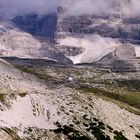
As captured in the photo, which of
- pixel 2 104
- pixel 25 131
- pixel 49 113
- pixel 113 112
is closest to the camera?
pixel 25 131

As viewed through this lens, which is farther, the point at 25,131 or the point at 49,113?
the point at 49,113

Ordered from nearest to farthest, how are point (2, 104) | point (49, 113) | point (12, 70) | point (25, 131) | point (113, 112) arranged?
point (25, 131) < point (2, 104) < point (49, 113) < point (113, 112) < point (12, 70)

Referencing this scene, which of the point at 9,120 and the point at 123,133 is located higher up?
the point at 9,120

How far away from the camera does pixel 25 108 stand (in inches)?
4638

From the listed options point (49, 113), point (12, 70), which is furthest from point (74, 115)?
point (12, 70)

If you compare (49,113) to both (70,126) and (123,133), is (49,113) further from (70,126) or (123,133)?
(123,133)

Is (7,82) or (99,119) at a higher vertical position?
(7,82)

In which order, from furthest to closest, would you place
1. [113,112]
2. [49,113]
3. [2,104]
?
1. [113,112]
2. [49,113]
3. [2,104]

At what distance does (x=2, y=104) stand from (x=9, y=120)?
6511mm

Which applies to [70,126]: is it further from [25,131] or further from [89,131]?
[25,131]

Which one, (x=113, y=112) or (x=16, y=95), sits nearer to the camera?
(x=16, y=95)

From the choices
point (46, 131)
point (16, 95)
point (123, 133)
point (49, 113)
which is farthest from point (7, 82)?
point (123, 133)

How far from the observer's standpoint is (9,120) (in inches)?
4222

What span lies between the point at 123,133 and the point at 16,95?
28.3 m
